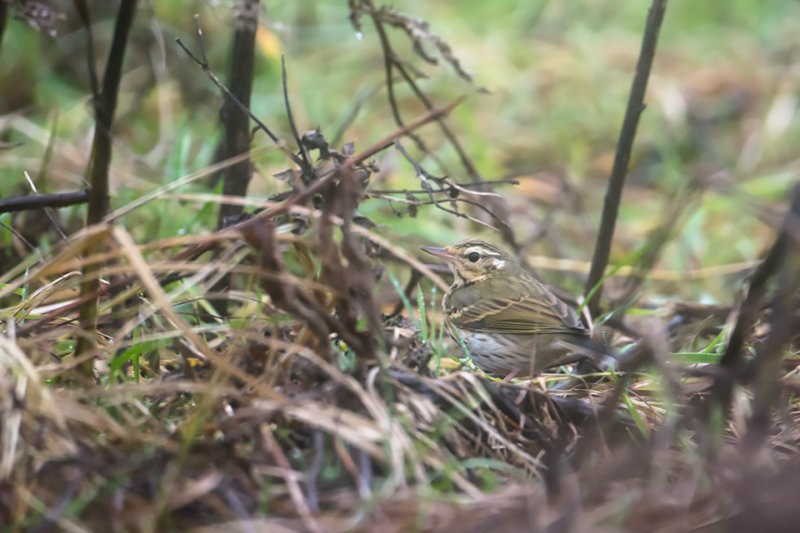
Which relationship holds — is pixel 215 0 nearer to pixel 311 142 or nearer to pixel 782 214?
pixel 311 142

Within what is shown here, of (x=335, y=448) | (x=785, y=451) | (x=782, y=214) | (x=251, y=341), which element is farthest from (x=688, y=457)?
(x=251, y=341)

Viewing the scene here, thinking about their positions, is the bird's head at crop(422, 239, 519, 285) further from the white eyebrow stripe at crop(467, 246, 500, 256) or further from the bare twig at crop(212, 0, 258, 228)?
the bare twig at crop(212, 0, 258, 228)

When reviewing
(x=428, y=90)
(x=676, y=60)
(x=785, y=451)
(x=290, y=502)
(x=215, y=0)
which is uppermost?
(x=676, y=60)

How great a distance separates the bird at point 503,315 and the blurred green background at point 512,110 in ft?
1.79

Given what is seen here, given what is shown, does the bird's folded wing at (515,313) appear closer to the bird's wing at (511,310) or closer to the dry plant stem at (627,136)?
the bird's wing at (511,310)

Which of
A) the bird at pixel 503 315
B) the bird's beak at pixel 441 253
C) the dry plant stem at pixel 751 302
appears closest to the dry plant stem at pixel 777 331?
the dry plant stem at pixel 751 302

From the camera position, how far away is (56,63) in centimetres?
663

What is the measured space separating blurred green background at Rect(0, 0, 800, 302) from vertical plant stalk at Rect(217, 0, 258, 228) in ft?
2.38

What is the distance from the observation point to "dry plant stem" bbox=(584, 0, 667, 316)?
10.9ft

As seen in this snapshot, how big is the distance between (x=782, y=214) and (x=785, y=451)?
939 mm

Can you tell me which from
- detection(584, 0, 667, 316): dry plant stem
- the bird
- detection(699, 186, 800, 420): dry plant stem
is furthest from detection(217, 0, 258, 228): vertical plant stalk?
detection(699, 186, 800, 420): dry plant stem

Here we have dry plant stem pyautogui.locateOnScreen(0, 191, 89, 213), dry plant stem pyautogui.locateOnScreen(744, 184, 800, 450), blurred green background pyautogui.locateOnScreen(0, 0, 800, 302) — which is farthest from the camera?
blurred green background pyautogui.locateOnScreen(0, 0, 800, 302)

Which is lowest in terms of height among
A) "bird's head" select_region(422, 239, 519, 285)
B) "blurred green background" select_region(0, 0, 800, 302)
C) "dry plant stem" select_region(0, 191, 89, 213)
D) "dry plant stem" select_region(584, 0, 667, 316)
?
"dry plant stem" select_region(0, 191, 89, 213)

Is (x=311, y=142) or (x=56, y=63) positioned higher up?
(x=56, y=63)
